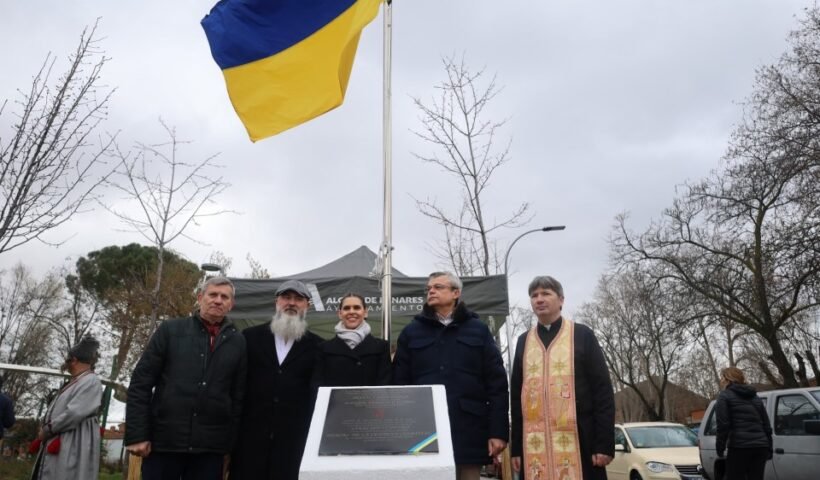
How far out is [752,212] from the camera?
21.7 m

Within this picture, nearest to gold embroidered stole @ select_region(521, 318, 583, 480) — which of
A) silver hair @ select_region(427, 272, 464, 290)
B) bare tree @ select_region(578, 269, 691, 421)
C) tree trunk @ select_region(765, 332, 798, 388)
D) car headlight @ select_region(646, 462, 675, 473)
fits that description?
silver hair @ select_region(427, 272, 464, 290)

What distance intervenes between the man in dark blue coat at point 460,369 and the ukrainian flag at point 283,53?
2510mm

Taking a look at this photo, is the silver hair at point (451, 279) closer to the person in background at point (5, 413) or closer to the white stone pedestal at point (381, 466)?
the white stone pedestal at point (381, 466)

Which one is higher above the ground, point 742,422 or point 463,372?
point 463,372

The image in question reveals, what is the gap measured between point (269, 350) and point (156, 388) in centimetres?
77

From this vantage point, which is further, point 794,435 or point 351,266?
point 351,266

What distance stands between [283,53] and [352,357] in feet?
11.3

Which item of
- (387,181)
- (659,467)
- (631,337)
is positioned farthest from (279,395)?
(631,337)

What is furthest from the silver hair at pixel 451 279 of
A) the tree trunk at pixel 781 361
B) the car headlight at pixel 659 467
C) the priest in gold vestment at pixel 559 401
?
the tree trunk at pixel 781 361

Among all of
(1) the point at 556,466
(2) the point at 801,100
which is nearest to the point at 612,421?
(1) the point at 556,466

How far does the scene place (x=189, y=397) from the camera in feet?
13.3

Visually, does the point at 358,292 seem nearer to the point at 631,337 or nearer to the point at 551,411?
the point at 551,411

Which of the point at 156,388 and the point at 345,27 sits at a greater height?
the point at 345,27

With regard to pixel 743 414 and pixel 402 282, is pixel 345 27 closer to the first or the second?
pixel 402 282
